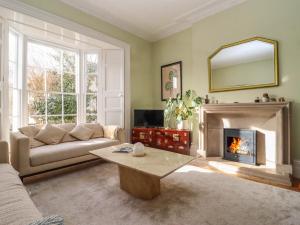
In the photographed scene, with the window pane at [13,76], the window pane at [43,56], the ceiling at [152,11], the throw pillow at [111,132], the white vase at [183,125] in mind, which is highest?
the ceiling at [152,11]

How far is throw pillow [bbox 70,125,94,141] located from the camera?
→ 3256mm

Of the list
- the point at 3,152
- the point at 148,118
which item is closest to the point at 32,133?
the point at 3,152

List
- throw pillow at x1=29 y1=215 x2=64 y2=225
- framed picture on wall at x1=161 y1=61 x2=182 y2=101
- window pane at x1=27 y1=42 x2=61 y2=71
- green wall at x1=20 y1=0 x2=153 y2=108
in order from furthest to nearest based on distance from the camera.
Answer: framed picture on wall at x1=161 y1=61 x2=182 y2=101, window pane at x1=27 y1=42 x2=61 y2=71, green wall at x1=20 y1=0 x2=153 y2=108, throw pillow at x1=29 y1=215 x2=64 y2=225

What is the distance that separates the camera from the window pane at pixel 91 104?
4.05 metres

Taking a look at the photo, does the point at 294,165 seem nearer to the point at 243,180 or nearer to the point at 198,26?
the point at 243,180

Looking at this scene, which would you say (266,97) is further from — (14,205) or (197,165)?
(14,205)

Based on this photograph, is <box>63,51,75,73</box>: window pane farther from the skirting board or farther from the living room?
the skirting board

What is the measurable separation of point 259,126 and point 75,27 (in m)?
3.88

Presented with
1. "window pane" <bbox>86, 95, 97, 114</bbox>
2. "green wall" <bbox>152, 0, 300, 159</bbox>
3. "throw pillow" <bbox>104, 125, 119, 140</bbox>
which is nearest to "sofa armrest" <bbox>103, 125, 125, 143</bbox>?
"throw pillow" <bbox>104, 125, 119, 140</bbox>

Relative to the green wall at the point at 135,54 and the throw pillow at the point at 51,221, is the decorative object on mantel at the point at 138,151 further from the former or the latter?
the green wall at the point at 135,54

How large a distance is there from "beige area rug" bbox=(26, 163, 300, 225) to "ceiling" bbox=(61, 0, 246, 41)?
3.19m

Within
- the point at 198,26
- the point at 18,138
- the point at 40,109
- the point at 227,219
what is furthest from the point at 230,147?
the point at 40,109

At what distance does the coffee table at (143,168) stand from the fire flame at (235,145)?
1557mm

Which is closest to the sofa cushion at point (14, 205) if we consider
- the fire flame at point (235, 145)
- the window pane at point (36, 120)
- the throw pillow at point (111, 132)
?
the throw pillow at point (111, 132)
